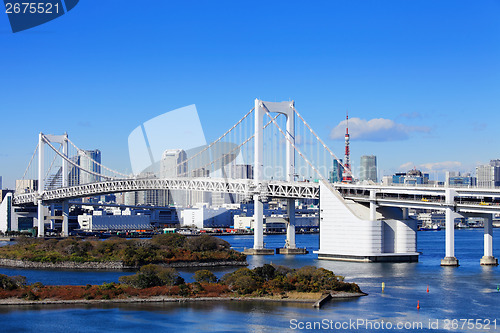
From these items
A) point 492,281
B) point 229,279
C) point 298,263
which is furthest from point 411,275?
point 229,279

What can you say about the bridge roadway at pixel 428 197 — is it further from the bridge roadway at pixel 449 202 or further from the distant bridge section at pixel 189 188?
the distant bridge section at pixel 189 188

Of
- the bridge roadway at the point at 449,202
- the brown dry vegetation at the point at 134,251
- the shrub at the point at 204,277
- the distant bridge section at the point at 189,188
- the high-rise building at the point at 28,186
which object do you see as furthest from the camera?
the high-rise building at the point at 28,186

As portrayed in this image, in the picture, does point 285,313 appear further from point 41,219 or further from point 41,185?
point 41,185

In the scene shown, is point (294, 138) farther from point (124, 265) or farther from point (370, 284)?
point (370, 284)

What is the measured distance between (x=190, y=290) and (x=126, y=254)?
14.3 meters

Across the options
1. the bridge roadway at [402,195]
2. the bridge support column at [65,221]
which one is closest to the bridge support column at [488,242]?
the bridge roadway at [402,195]

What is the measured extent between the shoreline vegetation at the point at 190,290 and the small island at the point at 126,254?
10855mm

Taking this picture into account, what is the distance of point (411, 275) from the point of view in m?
31.5

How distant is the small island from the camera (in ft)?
125

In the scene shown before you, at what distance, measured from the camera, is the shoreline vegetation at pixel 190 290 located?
79.7ft

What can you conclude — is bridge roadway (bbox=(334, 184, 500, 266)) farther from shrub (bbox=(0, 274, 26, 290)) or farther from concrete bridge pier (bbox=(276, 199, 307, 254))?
shrub (bbox=(0, 274, 26, 290))

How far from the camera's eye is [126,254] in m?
38.7

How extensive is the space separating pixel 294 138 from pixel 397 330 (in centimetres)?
2646

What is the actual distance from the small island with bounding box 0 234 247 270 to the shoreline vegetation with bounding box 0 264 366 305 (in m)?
10.9
